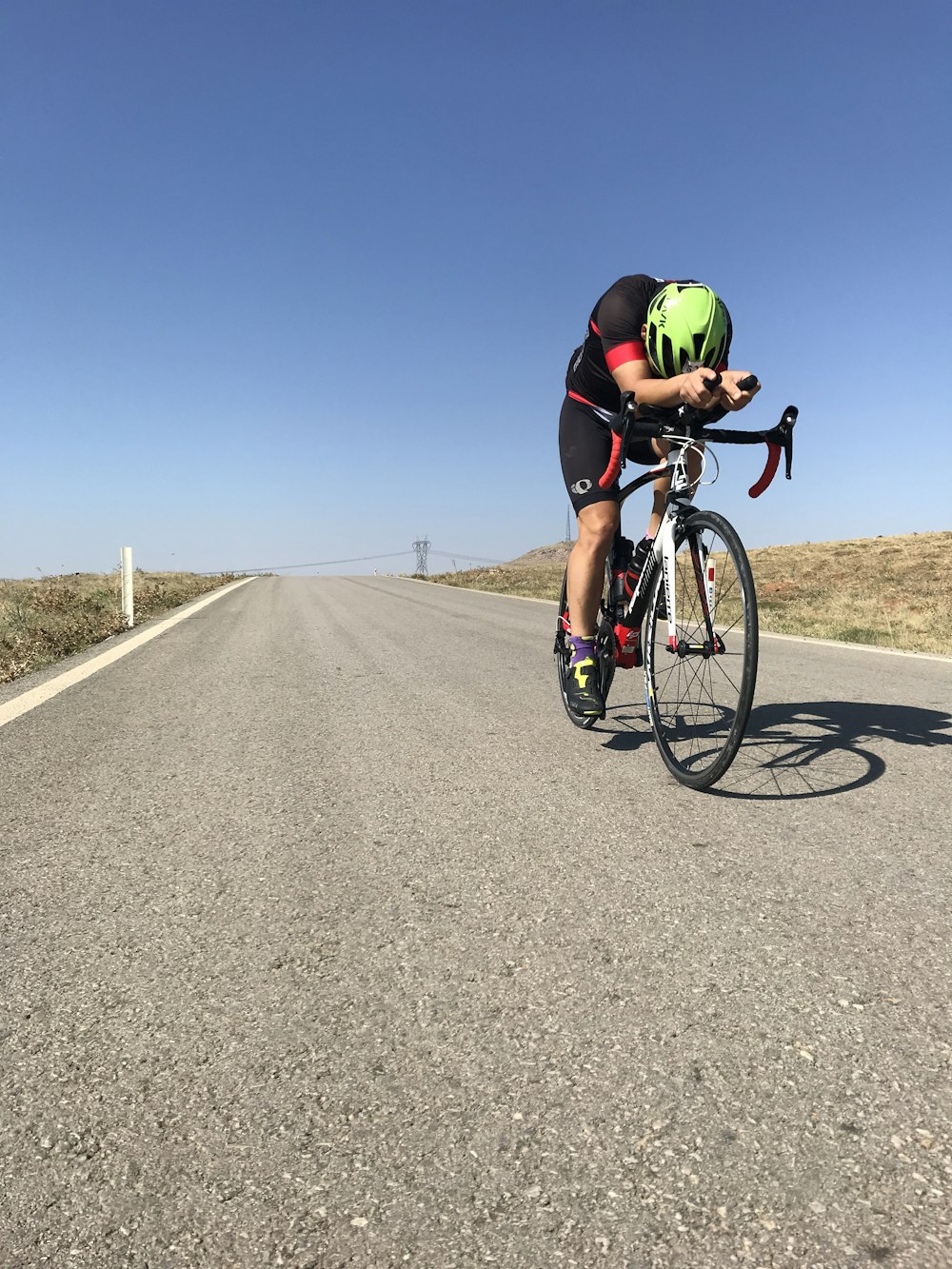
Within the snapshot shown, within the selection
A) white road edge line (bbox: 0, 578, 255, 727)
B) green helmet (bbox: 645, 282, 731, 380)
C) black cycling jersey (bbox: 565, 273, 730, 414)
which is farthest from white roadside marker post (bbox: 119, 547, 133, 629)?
green helmet (bbox: 645, 282, 731, 380)

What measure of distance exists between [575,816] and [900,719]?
2479 mm

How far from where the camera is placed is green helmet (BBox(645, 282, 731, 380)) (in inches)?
117

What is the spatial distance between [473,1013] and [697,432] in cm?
231

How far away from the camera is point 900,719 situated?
172 inches

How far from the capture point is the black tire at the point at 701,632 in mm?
2893

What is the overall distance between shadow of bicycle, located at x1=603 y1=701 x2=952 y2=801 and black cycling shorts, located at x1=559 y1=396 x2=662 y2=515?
3.73 feet

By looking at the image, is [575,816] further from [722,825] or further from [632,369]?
[632,369]

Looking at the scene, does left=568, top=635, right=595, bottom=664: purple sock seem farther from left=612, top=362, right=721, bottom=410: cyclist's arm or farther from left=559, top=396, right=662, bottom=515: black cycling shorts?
left=612, top=362, right=721, bottom=410: cyclist's arm

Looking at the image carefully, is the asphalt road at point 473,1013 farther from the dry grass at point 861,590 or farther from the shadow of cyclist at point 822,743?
the dry grass at point 861,590

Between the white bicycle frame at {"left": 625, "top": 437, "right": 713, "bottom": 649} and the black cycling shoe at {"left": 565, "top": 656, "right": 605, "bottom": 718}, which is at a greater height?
the white bicycle frame at {"left": 625, "top": 437, "right": 713, "bottom": 649}

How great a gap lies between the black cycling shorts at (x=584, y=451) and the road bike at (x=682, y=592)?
100mm

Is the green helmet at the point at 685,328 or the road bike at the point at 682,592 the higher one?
the green helmet at the point at 685,328

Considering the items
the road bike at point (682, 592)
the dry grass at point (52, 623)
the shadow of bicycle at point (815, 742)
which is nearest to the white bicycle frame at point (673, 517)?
the road bike at point (682, 592)

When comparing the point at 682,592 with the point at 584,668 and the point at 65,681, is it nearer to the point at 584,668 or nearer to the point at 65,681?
the point at 584,668
